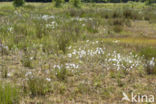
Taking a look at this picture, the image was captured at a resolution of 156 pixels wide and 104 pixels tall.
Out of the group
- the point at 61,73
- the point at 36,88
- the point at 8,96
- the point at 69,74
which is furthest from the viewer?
the point at 69,74

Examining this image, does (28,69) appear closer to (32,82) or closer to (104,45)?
(32,82)

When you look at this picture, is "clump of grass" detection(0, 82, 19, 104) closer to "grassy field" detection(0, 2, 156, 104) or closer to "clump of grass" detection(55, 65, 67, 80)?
"grassy field" detection(0, 2, 156, 104)

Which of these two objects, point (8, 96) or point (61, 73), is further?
point (61, 73)

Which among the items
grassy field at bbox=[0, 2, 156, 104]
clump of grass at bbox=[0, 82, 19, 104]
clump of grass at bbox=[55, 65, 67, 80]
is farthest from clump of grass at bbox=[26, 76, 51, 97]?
clump of grass at bbox=[55, 65, 67, 80]

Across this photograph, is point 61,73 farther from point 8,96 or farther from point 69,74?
point 8,96

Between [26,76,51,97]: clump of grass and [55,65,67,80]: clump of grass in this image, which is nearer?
[26,76,51,97]: clump of grass

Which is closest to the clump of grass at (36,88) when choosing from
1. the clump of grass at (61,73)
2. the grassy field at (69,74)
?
the grassy field at (69,74)

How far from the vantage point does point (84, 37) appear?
28.9 feet

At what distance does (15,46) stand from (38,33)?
1909 millimetres

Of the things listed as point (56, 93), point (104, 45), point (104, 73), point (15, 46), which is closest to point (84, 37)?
point (104, 45)

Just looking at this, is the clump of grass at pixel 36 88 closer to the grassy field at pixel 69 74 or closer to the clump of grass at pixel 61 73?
the grassy field at pixel 69 74

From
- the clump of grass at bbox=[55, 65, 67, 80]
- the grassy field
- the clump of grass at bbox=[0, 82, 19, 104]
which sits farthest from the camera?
the clump of grass at bbox=[55, 65, 67, 80]

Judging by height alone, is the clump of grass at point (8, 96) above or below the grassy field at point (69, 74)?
above

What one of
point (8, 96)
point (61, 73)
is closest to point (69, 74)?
point (61, 73)
